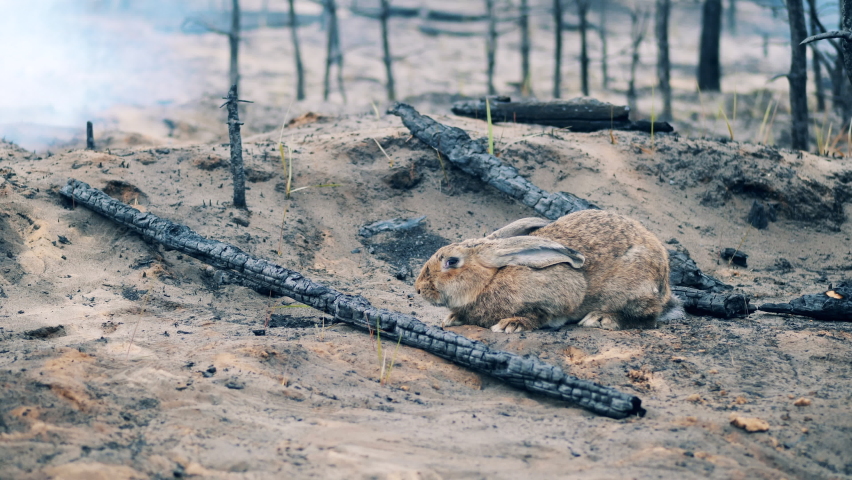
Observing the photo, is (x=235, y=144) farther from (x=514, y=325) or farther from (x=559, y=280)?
(x=559, y=280)

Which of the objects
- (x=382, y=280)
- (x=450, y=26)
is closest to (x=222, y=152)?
(x=382, y=280)

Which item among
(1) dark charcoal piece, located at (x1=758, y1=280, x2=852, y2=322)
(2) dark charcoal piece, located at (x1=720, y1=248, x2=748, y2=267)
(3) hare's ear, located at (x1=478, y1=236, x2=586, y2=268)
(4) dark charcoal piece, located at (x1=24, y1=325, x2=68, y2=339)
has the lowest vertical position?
(2) dark charcoal piece, located at (x1=720, y1=248, x2=748, y2=267)

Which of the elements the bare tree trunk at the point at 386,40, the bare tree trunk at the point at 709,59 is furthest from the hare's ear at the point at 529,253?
the bare tree trunk at the point at 709,59

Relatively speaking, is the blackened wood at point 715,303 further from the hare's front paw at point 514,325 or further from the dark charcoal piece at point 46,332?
the dark charcoal piece at point 46,332

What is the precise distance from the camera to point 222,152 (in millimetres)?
7703

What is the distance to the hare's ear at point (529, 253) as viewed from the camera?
504 centimetres

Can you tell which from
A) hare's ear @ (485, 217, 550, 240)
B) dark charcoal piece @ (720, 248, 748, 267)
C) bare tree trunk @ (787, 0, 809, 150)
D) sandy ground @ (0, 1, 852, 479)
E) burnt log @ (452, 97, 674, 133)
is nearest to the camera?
sandy ground @ (0, 1, 852, 479)

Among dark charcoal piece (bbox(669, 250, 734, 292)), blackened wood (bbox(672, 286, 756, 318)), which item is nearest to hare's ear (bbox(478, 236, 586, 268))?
blackened wood (bbox(672, 286, 756, 318))

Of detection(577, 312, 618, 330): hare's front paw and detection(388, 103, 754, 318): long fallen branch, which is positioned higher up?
detection(388, 103, 754, 318): long fallen branch

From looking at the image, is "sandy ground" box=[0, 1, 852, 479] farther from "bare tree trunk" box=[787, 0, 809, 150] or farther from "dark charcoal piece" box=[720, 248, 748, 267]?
"bare tree trunk" box=[787, 0, 809, 150]

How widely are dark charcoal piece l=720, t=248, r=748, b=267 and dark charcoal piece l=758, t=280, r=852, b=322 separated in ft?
5.20

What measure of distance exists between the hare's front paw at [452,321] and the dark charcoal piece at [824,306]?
2.35 m

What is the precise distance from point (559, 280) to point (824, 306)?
198cm

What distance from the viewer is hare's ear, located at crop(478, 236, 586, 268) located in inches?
199
